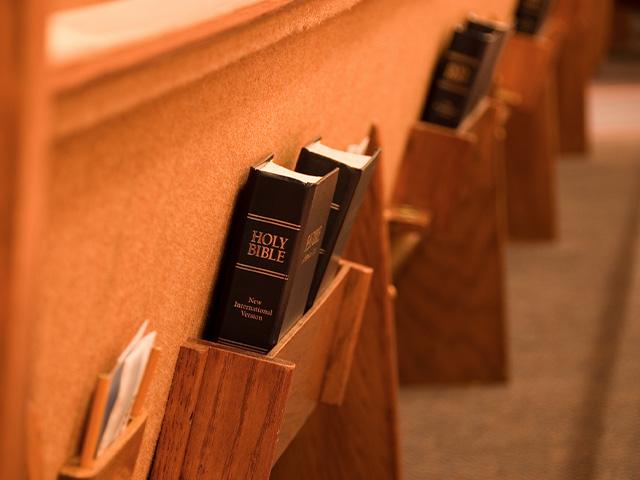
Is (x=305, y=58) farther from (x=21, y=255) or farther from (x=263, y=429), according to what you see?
(x=21, y=255)

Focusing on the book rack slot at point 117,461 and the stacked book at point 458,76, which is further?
the stacked book at point 458,76

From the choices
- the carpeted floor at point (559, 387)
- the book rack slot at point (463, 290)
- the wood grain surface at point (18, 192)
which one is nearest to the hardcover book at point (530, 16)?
the carpeted floor at point (559, 387)

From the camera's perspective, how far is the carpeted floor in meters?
2.62

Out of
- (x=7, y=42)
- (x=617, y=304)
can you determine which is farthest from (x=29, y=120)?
(x=617, y=304)

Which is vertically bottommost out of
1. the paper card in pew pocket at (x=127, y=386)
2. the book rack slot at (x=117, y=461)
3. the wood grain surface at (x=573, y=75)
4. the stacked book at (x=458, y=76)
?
the book rack slot at (x=117, y=461)

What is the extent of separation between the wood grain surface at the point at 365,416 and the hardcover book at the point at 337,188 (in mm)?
312

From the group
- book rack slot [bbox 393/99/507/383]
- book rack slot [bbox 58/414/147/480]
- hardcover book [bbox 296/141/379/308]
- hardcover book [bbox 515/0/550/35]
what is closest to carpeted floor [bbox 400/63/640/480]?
book rack slot [bbox 393/99/507/383]

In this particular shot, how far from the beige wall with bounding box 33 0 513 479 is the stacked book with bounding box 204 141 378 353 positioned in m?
0.02

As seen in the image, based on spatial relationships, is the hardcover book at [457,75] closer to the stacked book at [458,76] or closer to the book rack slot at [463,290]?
the stacked book at [458,76]

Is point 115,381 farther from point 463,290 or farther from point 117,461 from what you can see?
point 463,290

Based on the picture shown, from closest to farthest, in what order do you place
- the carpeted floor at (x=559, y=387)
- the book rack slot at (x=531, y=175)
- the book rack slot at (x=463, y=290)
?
the carpeted floor at (x=559, y=387) → the book rack slot at (x=463, y=290) → the book rack slot at (x=531, y=175)

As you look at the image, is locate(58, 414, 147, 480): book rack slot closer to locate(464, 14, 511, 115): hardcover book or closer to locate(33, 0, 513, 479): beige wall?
locate(33, 0, 513, 479): beige wall

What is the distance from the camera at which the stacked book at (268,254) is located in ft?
3.65

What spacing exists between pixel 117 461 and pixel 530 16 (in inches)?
136
